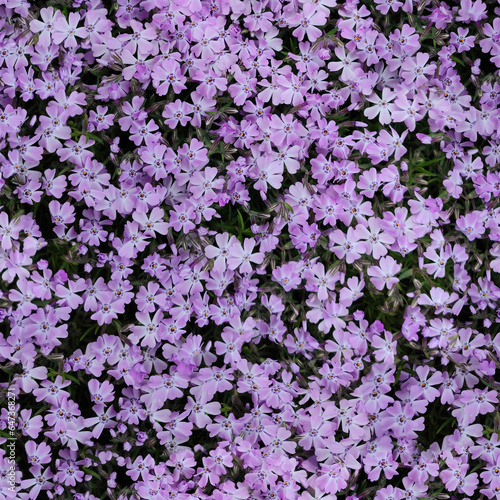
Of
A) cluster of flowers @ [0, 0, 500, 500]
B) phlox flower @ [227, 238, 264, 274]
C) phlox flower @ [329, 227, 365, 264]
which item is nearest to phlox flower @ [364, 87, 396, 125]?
cluster of flowers @ [0, 0, 500, 500]

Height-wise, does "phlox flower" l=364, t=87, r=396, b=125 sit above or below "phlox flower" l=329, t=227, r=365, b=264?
above

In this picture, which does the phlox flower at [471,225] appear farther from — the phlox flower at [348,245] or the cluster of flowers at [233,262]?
the phlox flower at [348,245]

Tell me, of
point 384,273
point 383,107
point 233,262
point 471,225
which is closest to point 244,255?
point 233,262

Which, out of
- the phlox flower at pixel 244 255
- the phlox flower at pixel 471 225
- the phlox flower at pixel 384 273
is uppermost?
the phlox flower at pixel 471 225

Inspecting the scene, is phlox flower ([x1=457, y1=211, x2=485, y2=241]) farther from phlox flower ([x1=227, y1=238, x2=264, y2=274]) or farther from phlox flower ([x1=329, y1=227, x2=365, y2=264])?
phlox flower ([x1=227, y1=238, x2=264, y2=274])

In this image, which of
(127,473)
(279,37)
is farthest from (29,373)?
(279,37)

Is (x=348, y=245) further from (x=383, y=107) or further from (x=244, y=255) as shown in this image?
(x=383, y=107)

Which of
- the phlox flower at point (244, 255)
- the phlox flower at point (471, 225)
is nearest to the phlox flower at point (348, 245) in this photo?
the phlox flower at point (244, 255)

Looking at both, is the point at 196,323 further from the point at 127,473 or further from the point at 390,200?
the point at 390,200
